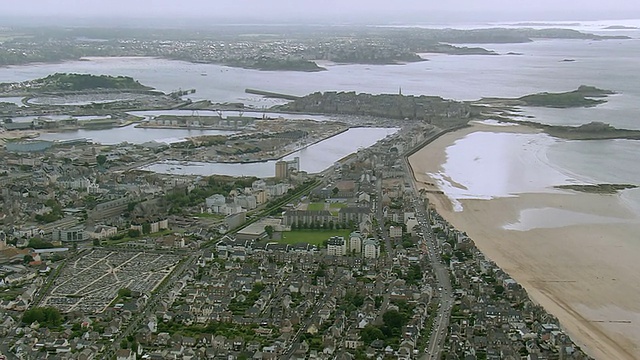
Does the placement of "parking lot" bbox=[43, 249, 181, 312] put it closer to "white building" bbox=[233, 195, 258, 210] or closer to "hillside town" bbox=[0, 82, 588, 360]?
"hillside town" bbox=[0, 82, 588, 360]

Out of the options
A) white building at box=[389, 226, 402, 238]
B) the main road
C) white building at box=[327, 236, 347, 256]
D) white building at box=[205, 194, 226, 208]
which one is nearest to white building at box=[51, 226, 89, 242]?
white building at box=[205, 194, 226, 208]

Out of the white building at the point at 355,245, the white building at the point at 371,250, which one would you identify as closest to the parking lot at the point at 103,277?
the white building at the point at 355,245

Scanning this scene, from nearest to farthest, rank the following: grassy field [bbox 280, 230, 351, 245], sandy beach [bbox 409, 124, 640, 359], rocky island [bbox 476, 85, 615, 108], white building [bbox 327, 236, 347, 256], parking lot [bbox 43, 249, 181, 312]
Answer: sandy beach [bbox 409, 124, 640, 359] → parking lot [bbox 43, 249, 181, 312] → white building [bbox 327, 236, 347, 256] → grassy field [bbox 280, 230, 351, 245] → rocky island [bbox 476, 85, 615, 108]

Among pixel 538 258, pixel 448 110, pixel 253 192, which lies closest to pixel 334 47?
pixel 448 110

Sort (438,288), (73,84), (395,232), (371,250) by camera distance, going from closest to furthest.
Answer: (438,288)
(371,250)
(395,232)
(73,84)

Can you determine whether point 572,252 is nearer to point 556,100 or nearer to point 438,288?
point 438,288

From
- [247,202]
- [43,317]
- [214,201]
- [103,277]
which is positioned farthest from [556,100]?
[43,317]
